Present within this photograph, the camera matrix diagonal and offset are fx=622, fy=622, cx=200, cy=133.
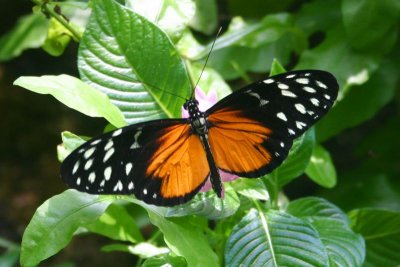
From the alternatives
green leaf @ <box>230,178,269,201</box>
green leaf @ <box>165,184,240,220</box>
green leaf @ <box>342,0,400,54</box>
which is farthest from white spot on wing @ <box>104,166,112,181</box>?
green leaf @ <box>342,0,400,54</box>

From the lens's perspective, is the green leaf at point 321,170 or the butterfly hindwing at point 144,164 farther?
the green leaf at point 321,170

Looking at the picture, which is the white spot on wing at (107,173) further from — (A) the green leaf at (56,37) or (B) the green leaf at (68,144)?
(A) the green leaf at (56,37)

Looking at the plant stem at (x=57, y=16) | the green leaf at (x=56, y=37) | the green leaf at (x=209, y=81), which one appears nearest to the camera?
the plant stem at (x=57, y=16)

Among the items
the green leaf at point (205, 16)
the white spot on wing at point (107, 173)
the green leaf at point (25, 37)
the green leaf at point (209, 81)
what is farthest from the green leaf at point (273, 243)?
the green leaf at point (25, 37)

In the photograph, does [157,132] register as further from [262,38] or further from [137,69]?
[262,38]

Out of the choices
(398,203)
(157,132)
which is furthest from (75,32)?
(398,203)

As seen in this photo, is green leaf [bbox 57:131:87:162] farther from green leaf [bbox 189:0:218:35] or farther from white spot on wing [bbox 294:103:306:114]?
green leaf [bbox 189:0:218:35]
